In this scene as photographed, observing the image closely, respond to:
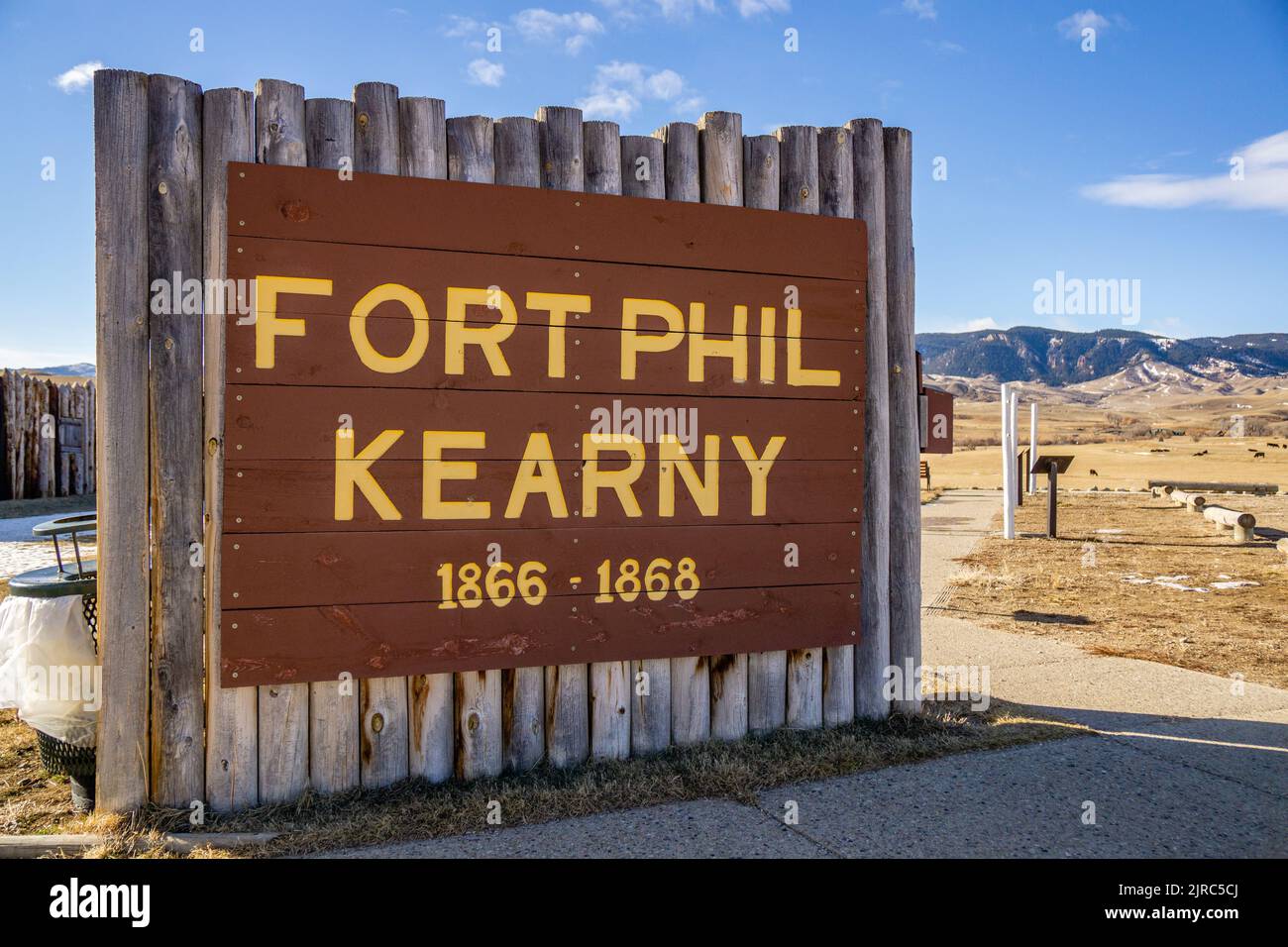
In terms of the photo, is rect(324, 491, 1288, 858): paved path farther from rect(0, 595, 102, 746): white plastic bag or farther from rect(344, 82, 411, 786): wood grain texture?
rect(0, 595, 102, 746): white plastic bag

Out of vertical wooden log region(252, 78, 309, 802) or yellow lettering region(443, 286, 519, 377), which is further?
yellow lettering region(443, 286, 519, 377)

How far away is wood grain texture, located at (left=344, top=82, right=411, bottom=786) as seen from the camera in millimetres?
4113

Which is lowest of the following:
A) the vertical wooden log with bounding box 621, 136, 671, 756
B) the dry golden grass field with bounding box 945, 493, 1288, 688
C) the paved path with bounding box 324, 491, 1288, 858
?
the paved path with bounding box 324, 491, 1288, 858

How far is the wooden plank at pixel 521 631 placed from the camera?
155 inches

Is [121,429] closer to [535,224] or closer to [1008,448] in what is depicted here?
[535,224]

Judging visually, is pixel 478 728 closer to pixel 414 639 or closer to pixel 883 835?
pixel 414 639

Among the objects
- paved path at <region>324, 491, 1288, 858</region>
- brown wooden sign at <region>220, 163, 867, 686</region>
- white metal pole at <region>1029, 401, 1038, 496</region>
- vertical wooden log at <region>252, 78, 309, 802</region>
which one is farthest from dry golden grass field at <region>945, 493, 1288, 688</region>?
vertical wooden log at <region>252, 78, 309, 802</region>

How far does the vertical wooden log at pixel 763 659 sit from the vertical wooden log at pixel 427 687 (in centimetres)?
148

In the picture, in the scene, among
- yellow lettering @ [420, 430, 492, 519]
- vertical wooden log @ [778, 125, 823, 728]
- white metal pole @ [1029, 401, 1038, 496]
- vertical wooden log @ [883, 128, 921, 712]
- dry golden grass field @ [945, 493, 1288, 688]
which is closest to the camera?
yellow lettering @ [420, 430, 492, 519]

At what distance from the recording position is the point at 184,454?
154 inches

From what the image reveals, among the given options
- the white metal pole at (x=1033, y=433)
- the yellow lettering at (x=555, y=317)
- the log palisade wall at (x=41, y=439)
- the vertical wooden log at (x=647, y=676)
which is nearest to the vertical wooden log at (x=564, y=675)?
the vertical wooden log at (x=647, y=676)

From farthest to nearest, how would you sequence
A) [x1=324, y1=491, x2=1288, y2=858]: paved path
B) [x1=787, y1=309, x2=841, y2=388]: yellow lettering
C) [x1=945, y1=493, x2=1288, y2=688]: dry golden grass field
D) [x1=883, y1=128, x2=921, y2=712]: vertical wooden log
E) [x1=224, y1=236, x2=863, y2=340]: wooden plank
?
1. [x1=945, y1=493, x2=1288, y2=688]: dry golden grass field
2. [x1=883, y1=128, x2=921, y2=712]: vertical wooden log
3. [x1=787, y1=309, x2=841, y2=388]: yellow lettering
4. [x1=224, y1=236, x2=863, y2=340]: wooden plank
5. [x1=324, y1=491, x2=1288, y2=858]: paved path
